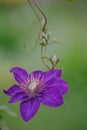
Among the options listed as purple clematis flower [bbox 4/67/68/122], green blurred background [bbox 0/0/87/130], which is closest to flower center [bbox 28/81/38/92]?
purple clematis flower [bbox 4/67/68/122]

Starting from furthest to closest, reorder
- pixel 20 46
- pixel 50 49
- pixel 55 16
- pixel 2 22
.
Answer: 1. pixel 55 16
2. pixel 2 22
3. pixel 20 46
4. pixel 50 49

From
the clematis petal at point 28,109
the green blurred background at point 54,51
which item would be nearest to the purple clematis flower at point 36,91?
the clematis petal at point 28,109

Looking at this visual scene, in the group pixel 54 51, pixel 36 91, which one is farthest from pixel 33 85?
pixel 54 51

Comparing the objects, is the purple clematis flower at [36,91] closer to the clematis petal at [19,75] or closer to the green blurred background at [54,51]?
the clematis petal at [19,75]

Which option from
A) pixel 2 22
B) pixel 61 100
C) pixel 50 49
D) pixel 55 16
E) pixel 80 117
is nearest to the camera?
pixel 61 100

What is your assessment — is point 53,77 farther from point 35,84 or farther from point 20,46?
point 20,46

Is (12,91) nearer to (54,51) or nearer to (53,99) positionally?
(53,99)

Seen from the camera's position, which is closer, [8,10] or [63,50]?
[63,50]

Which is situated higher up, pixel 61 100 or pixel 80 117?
pixel 61 100

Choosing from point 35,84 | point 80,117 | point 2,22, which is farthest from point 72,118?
point 35,84
